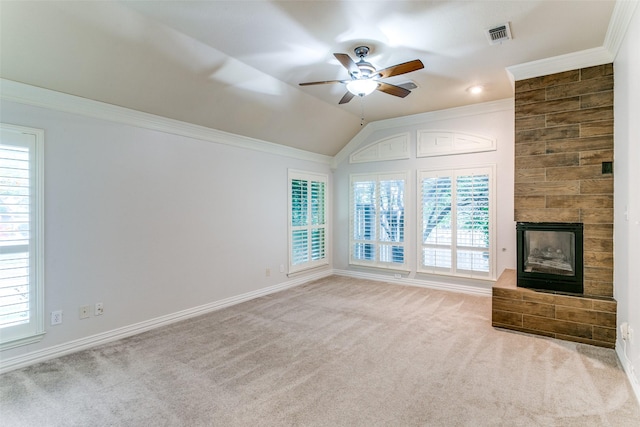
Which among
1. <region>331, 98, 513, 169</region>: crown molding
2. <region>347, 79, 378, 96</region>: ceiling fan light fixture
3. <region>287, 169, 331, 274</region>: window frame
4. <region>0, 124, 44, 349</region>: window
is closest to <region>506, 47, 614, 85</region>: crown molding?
<region>331, 98, 513, 169</region>: crown molding

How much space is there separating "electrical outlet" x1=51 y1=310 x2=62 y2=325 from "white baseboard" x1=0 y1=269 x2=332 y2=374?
22 cm

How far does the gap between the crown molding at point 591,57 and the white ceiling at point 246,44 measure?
78 mm

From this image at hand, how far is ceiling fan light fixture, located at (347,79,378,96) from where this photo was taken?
298 centimetres

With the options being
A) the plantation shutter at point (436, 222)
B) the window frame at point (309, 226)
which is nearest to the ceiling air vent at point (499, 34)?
the plantation shutter at point (436, 222)

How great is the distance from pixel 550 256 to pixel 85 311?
4888 mm

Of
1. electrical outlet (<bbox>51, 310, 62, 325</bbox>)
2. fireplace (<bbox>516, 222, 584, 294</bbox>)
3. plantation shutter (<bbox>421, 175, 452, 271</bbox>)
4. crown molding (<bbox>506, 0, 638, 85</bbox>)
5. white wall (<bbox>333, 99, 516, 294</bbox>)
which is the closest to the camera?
crown molding (<bbox>506, 0, 638, 85</bbox>)

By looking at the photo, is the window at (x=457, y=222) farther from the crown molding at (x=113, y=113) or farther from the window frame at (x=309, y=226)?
the crown molding at (x=113, y=113)

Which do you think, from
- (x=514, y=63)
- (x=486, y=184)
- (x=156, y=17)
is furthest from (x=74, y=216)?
(x=486, y=184)

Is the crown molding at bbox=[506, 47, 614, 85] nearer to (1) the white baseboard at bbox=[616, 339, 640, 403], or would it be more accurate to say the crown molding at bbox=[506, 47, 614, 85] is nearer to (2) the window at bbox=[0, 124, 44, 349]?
(1) the white baseboard at bbox=[616, 339, 640, 403]

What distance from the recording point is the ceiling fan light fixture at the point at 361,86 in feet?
9.79

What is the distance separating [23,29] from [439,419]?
4.09m

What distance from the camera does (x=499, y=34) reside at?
2.86m

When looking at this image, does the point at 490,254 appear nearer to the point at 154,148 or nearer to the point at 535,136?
the point at 535,136

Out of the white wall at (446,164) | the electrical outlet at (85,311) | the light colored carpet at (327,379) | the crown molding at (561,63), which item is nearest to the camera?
the light colored carpet at (327,379)
